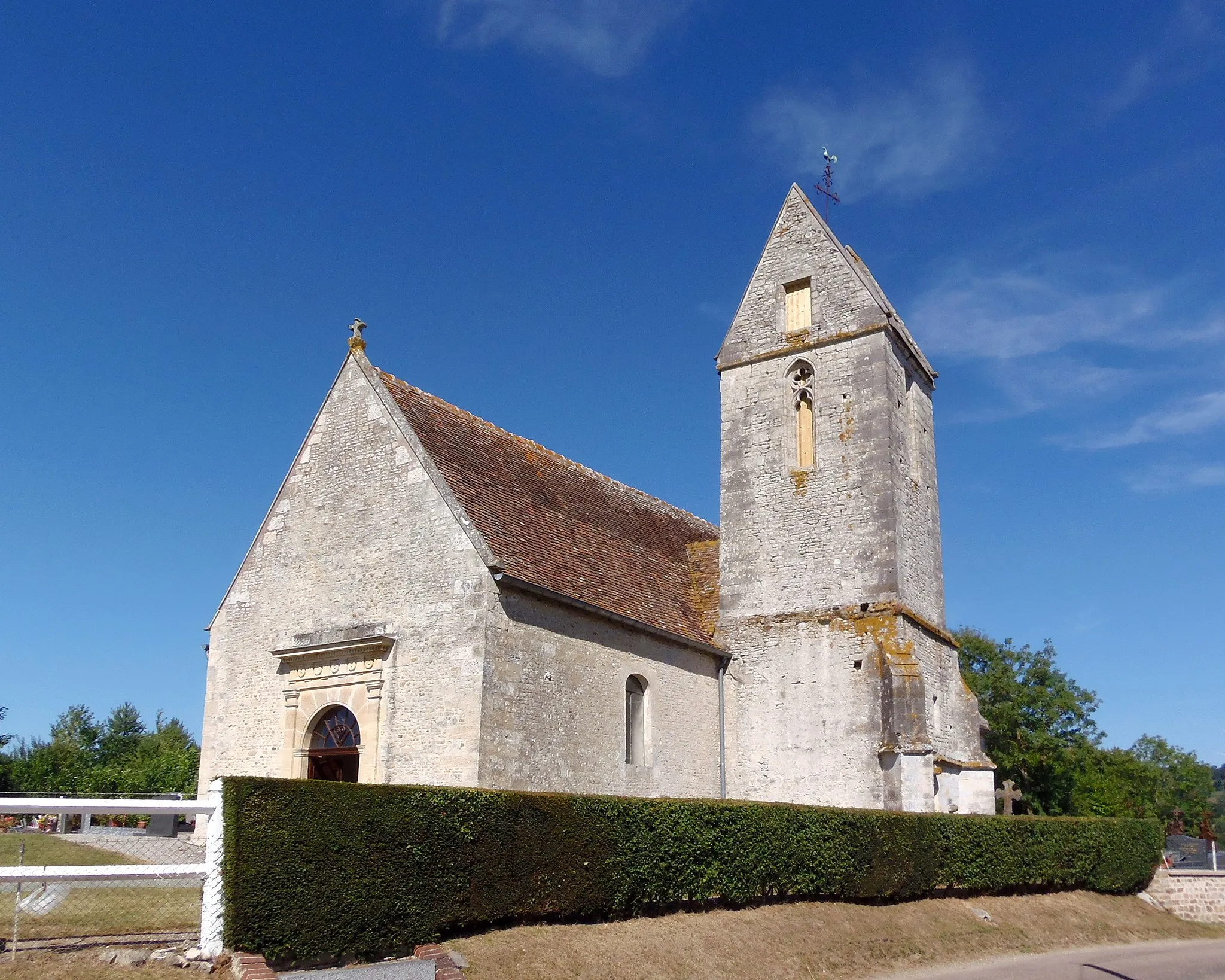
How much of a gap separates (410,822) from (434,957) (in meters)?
1.41

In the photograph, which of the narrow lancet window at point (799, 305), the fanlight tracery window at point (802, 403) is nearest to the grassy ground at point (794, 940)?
the fanlight tracery window at point (802, 403)

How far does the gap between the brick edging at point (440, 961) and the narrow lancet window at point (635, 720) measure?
782 centimetres

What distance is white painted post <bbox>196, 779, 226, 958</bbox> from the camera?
403 inches

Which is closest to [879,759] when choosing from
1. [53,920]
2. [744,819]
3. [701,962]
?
[744,819]

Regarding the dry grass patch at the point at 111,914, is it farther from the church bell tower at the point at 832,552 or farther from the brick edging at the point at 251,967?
the church bell tower at the point at 832,552

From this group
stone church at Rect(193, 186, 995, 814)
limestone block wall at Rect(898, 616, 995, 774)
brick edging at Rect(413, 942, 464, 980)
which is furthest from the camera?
limestone block wall at Rect(898, 616, 995, 774)

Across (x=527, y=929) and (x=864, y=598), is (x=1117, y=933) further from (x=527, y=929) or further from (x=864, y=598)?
(x=527, y=929)

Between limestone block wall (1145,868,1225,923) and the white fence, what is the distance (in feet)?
70.6

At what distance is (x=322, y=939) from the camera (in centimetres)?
1091

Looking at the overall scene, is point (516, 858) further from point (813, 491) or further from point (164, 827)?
point (813, 491)

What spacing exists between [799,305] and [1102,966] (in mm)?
14409

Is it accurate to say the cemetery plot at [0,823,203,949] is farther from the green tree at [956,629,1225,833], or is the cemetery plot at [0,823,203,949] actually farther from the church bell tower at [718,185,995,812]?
the green tree at [956,629,1225,833]

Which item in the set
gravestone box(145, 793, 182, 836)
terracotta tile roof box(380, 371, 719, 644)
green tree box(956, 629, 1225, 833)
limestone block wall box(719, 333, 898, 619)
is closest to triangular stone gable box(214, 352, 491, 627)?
terracotta tile roof box(380, 371, 719, 644)

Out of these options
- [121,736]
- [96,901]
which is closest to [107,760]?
[121,736]
